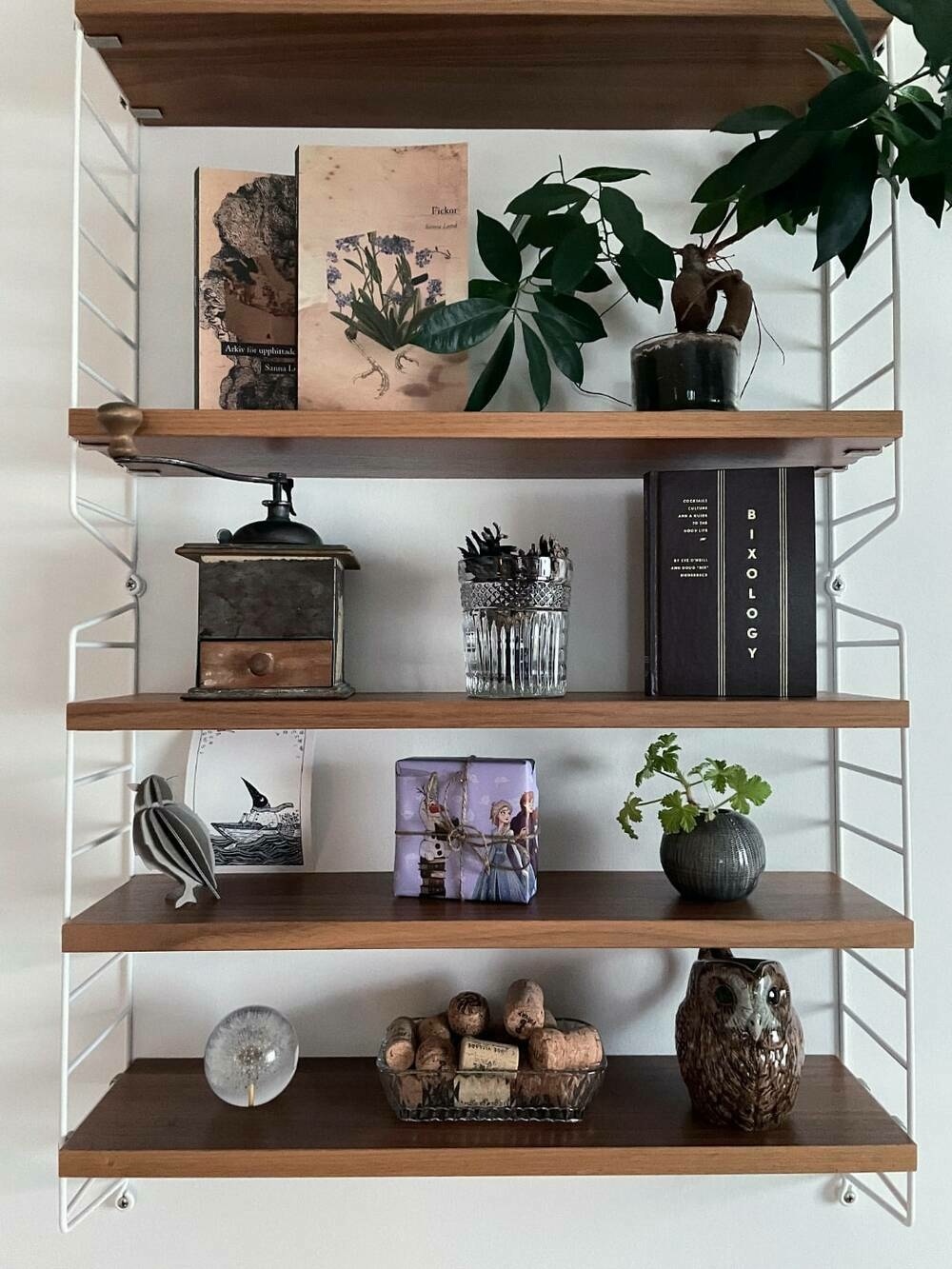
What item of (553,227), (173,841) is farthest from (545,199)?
(173,841)

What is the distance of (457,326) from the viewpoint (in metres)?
0.94

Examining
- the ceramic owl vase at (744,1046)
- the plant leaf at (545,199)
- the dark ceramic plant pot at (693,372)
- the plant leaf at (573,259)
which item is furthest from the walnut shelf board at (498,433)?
the ceramic owl vase at (744,1046)

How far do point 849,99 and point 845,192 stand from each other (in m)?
0.08

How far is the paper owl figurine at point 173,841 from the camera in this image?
0.93 metres

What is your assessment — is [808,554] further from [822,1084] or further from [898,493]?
[822,1084]

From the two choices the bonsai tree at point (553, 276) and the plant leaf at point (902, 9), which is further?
the bonsai tree at point (553, 276)

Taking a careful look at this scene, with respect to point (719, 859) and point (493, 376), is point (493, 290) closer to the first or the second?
point (493, 376)

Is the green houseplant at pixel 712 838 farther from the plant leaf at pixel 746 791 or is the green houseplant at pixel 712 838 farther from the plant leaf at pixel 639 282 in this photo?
the plant leaf at pixel 639 282

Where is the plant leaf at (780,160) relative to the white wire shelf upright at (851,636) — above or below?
above

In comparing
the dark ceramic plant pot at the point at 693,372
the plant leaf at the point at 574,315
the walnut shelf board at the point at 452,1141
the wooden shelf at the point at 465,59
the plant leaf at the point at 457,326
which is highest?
the wooden shelf at the point at 465,59

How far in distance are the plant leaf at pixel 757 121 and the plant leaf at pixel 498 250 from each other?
23 cm

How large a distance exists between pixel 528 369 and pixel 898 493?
406mm

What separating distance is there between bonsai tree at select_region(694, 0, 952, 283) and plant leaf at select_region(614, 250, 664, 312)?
0.10 meters

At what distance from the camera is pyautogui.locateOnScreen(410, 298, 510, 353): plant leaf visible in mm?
921
